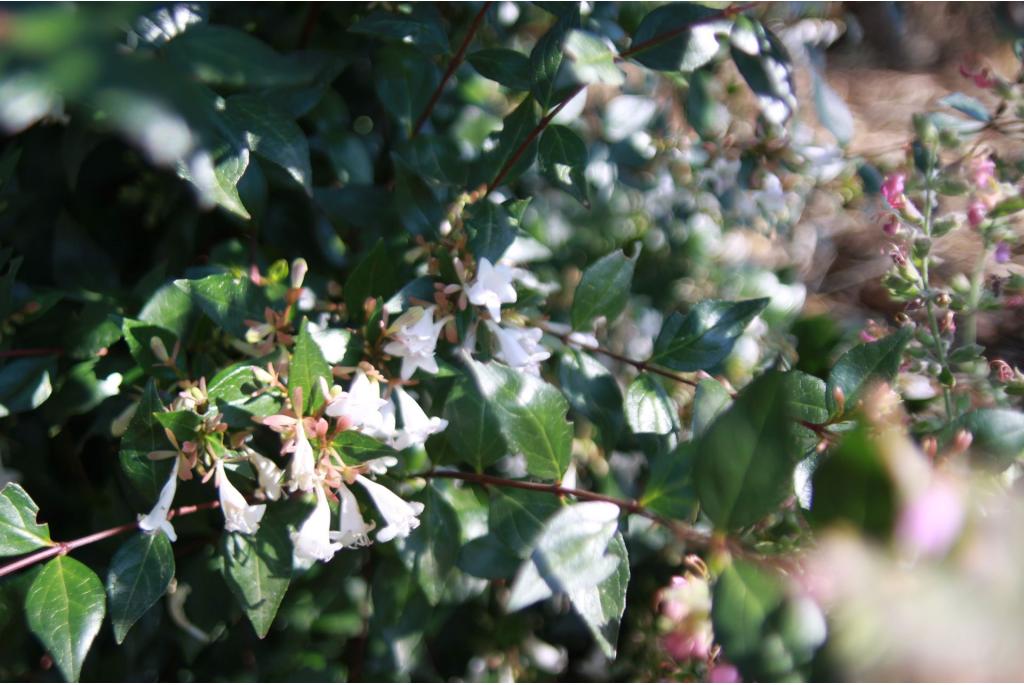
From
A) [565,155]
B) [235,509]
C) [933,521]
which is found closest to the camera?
[933,521]

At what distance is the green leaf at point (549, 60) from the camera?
2.55 ft

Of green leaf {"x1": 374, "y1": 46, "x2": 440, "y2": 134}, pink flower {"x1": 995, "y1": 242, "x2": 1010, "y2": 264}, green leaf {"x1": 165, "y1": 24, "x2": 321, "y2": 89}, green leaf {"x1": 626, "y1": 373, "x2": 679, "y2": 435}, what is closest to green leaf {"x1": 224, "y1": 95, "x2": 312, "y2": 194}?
green leaf {"x1": 165, "y1": 24, "x2": 321, "y2": 89}

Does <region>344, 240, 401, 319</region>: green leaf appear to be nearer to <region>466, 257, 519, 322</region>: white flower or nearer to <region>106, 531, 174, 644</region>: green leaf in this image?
<region>466, 257, 519, 322</region>: white flower

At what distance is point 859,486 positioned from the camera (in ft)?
1.34

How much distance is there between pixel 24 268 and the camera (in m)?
1.15

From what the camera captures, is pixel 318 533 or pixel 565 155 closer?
pixel 318 533

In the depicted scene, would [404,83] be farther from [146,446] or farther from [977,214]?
[977,214]

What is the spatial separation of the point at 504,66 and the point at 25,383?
1.99 feet

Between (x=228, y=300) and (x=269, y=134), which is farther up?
(x=269, y=134)

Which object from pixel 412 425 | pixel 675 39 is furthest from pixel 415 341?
pixel 675 39

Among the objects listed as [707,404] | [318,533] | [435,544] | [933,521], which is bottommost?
→ [435,544]

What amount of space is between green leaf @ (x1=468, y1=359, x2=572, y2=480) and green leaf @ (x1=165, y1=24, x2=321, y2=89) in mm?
279

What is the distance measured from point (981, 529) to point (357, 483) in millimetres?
571

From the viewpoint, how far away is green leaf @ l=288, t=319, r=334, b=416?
2.29 ft
